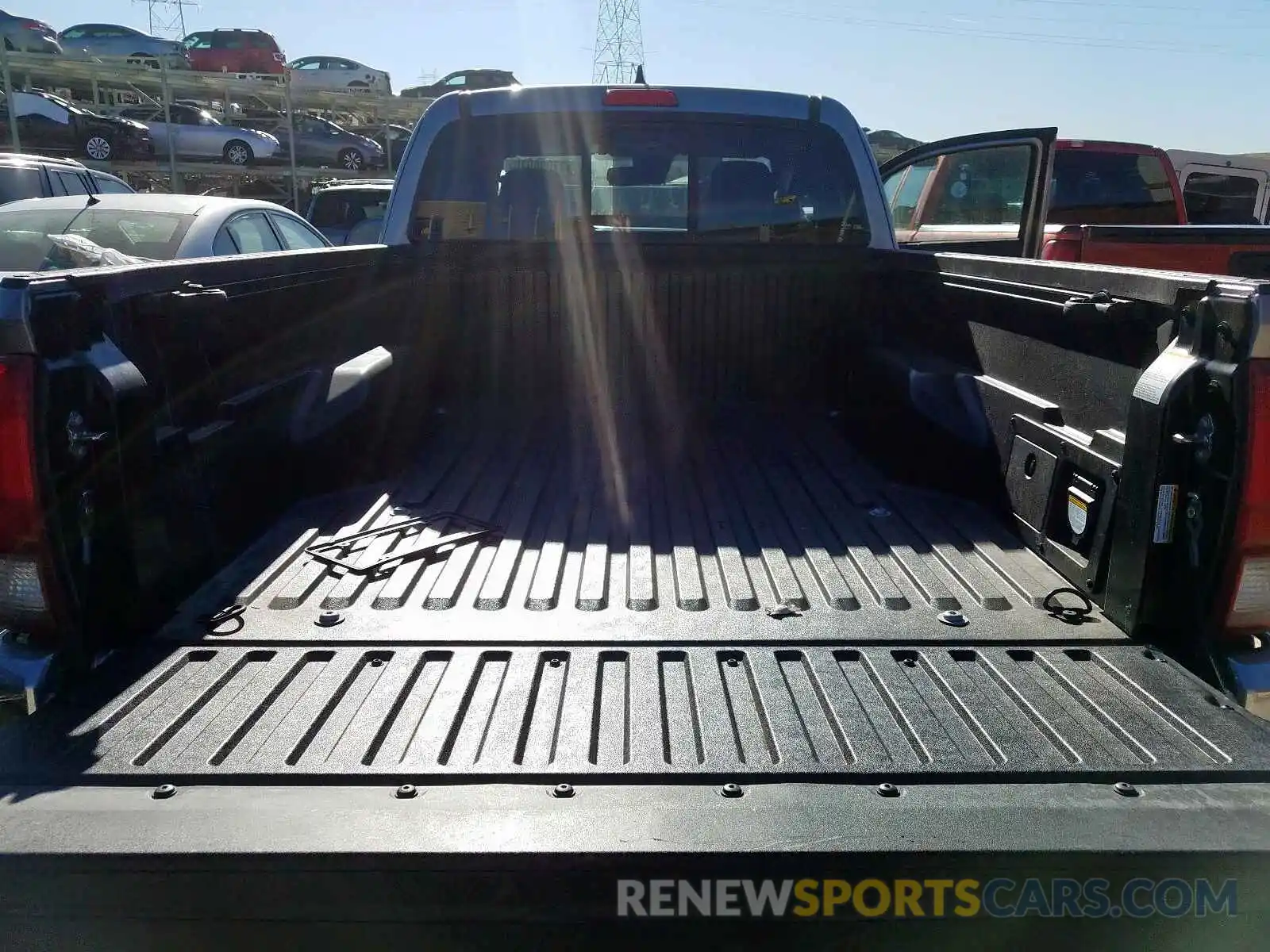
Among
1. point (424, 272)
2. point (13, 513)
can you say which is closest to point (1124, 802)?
point (13, 513)

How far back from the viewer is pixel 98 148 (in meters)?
20.7

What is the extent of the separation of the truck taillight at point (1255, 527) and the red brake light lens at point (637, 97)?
276 cm

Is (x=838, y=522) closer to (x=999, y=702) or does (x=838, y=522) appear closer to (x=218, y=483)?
(x=999, y=702)

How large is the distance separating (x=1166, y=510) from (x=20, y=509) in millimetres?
2205

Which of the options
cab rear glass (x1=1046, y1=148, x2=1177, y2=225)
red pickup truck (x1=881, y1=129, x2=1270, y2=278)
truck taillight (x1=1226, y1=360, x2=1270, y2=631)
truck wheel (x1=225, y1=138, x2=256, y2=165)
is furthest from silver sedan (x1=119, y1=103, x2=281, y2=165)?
truck taillight (x1=1226, y1=360, x2=1270, y2=631)

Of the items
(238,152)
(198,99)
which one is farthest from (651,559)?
(198,99)

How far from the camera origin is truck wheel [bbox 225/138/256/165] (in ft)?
75.9

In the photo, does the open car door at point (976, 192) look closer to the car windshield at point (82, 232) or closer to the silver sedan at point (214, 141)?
the car windshield at point (82, 232)

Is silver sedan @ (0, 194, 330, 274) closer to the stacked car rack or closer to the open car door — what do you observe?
the open car door

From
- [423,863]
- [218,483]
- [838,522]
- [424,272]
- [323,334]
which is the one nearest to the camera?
[423,863]

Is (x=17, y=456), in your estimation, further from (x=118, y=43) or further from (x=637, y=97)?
(x=118, y=43)

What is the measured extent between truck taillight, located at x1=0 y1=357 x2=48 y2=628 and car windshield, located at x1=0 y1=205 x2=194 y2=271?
5.43 m

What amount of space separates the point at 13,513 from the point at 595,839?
1.25m

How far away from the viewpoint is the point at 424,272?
404cm
